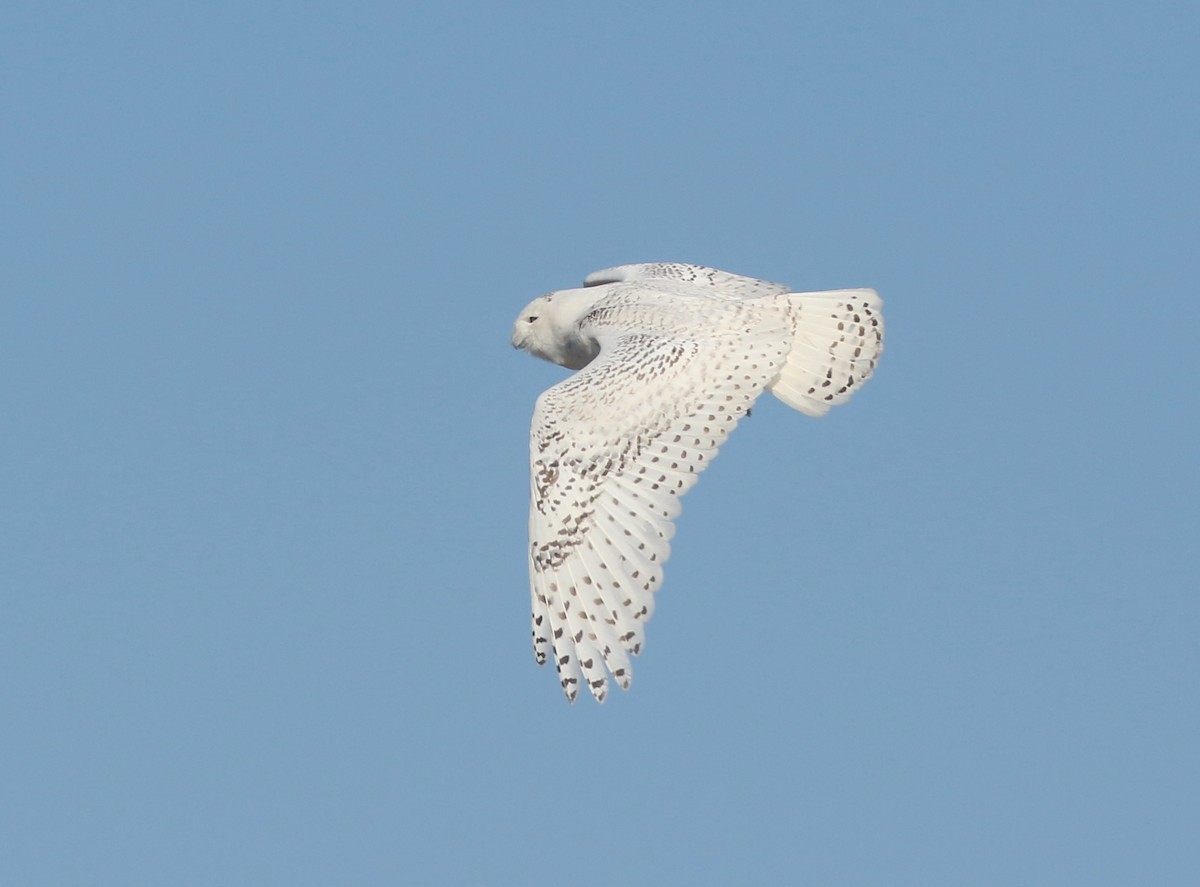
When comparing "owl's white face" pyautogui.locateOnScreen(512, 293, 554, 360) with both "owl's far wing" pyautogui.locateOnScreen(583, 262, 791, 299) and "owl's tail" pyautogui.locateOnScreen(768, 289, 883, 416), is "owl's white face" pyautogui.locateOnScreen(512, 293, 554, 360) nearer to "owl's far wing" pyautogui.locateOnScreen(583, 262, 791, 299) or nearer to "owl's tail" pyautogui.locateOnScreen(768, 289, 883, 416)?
"owl's far wing" pyautogui.locateOnScreen(583, 262, 791, 299)

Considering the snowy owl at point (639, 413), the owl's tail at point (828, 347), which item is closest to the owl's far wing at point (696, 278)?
the snowy owl at point (639, 413)

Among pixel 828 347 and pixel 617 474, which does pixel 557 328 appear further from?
pixel 617 474

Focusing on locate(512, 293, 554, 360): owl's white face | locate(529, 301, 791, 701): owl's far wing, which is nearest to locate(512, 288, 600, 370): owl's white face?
locate(512, 293, 554, 360): owl's white face

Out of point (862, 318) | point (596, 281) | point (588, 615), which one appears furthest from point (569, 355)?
point (588, 615)

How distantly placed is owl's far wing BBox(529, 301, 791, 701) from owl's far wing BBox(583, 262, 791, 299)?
1596 mm

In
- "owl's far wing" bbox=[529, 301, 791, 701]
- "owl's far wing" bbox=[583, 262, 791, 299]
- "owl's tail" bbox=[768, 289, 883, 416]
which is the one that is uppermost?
"owl's far wing" bbox=[583, 262, 791, 299]

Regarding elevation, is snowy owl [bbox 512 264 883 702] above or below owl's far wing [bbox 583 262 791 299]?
below

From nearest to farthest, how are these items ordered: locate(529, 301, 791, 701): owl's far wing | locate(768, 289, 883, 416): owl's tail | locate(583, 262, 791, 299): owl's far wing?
locate(529, 301, 791, 701): owl's far wing < locate(768, 289, 883, 416): owl's tail < locate(583, 262, 791, 299): owl's far wing

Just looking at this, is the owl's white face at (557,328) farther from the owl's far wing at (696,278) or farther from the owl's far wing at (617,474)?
the owl's far wing at (617,474)

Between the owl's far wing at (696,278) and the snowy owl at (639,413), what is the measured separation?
48 mm

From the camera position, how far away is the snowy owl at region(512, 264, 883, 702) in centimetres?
1731

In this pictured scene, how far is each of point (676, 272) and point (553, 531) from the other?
448 cm

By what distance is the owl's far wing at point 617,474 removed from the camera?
17.3 m

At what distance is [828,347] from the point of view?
19797 mm
